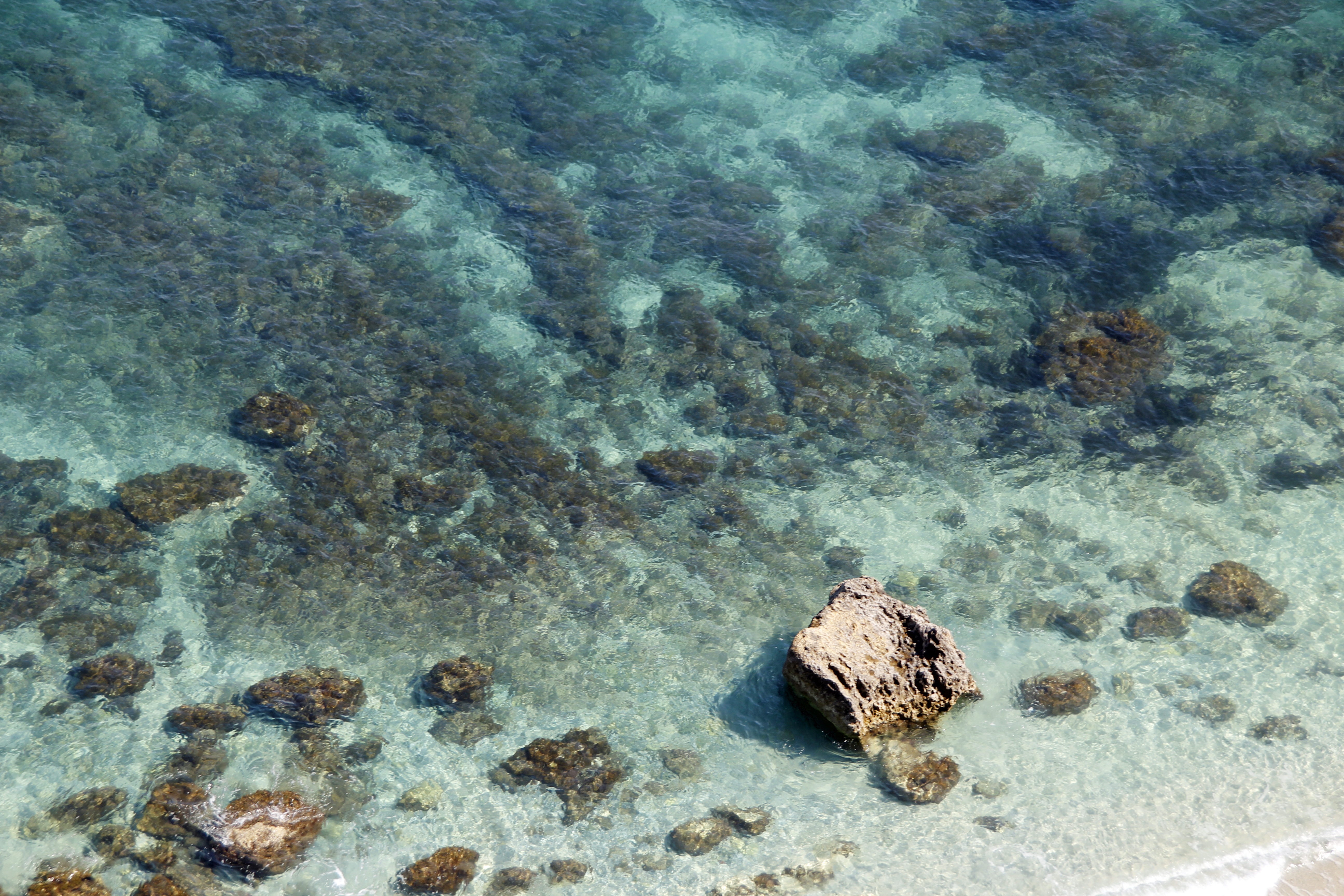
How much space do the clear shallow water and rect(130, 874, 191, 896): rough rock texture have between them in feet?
0.78

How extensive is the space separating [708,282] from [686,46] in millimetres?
8035

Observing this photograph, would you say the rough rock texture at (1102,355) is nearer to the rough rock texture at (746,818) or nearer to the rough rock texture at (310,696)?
the rough rock texture at (746,818)

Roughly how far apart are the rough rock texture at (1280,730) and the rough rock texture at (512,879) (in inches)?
380

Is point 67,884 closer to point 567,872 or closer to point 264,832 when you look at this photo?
point 264,832

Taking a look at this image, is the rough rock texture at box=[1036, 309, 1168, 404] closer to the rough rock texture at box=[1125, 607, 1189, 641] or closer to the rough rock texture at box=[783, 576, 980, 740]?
the rough rock texture at box=[1125, 607, 1189, 641]

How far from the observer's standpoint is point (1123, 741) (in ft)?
46.1

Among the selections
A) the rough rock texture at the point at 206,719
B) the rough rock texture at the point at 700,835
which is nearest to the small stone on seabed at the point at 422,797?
the rough rock texture at the point at 206,719

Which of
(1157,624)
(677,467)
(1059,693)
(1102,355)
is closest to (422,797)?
(677,467)

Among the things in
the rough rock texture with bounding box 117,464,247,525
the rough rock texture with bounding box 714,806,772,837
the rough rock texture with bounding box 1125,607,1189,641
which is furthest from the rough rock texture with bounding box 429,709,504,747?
the rough rock texture with bounding box 1125,607,1189,641

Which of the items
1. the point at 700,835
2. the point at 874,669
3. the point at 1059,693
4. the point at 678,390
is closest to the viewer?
the point at 700,835

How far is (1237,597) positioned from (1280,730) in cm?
226

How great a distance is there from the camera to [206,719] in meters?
14.1

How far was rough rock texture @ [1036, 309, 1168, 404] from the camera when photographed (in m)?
18.7

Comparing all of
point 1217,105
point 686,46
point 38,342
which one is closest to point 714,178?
point 686,46
